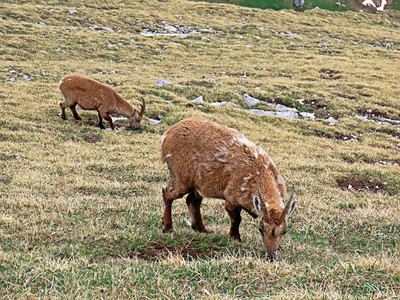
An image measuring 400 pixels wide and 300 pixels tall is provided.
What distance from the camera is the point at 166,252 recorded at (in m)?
6.02

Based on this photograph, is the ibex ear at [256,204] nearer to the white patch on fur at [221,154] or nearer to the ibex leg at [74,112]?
the white patch on fur at [221,154]

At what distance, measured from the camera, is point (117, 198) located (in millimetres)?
9070

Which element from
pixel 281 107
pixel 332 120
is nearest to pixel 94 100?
pixel 281 107

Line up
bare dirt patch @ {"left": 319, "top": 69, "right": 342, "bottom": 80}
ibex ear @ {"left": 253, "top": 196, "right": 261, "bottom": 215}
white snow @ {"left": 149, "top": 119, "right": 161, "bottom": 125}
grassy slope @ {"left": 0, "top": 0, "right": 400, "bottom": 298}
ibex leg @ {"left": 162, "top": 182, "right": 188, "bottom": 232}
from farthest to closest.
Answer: bare dirt patch @ {"left": 319, "top": 69, "right": 342, "bottom": 80}, white snow @ {"left": 149, "top": 119, "right": 161, "bottom": 125}, ibex leg @ {"left": 162, "top": 182, "right": 188, "bottom": 232}, ibex ear @ {"left": 253, "top": 196, "right": 261, "bottom": 215}, grassy slope @ {"left": 0, "top": 0, "right": 400, "bottom": 298}

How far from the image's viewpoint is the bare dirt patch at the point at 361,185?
11.3 m

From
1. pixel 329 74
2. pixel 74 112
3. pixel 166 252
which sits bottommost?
pixel 74 112

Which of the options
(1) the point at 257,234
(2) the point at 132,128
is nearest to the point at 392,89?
(2) the point at 132,128

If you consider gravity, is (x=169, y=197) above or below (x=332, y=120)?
above

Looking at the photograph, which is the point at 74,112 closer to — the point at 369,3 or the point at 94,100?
the point at 94,100

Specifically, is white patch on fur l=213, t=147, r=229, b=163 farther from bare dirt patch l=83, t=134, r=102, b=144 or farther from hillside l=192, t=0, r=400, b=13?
hillside l=192, t=0, r=400, b=13

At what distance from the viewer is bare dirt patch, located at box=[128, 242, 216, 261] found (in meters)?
5.86

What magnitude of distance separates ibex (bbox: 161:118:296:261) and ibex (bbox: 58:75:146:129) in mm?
9132

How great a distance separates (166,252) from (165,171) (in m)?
5.63

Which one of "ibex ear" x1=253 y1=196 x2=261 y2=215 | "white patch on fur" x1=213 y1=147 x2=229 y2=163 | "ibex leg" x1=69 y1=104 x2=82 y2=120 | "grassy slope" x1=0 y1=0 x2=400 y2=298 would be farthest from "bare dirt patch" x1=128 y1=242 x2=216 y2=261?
"ibex leg" x1=69 y1=104 x2=82 y2=120
